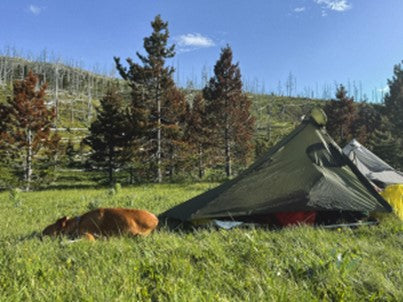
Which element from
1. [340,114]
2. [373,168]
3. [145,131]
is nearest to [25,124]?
[145,131]

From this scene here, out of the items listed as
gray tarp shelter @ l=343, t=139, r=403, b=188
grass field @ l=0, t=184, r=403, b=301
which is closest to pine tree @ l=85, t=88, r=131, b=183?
gray tarp shelter @ l=343, t=139, r=403, b=188

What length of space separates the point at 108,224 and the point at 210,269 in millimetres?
2056

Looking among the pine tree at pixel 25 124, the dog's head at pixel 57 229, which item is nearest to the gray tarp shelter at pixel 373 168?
the dog's head at pixel 57 229

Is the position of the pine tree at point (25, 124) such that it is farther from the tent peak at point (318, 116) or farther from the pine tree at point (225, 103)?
the tent peak at point (318, 116)

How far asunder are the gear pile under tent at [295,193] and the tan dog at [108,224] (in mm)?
626

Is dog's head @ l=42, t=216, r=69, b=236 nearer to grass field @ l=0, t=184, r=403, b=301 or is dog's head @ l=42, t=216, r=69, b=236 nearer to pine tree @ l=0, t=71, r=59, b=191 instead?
grass field @ l=0, t=184, r=403, b=301

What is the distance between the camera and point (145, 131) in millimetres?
23891

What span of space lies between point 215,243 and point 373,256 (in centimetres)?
144

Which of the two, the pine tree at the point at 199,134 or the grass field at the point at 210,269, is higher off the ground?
the pine tree at the point at 199,134

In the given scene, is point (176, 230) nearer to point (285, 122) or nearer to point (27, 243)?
point (27, 243)

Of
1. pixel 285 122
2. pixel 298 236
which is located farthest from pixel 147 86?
pixel 285 122

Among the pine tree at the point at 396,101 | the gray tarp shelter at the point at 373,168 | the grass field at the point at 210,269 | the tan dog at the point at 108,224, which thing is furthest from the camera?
the pine tree at the point at 396,101

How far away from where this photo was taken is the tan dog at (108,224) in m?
4.15

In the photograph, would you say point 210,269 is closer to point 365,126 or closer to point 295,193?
point 295,193
